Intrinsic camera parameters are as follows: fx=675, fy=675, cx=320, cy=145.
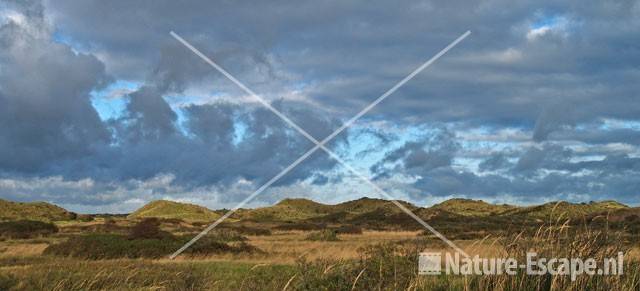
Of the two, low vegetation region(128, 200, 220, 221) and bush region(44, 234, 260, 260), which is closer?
bush region(44, 234, 260, 260)

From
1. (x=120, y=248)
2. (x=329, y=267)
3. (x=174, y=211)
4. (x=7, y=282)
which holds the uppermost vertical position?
(x=174, y=211)

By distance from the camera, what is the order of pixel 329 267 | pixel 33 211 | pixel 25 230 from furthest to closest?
pixel 33 211 → pixel 25 230 → pixel 329 267

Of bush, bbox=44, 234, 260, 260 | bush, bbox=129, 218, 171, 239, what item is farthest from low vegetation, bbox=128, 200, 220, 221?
bush, bbox=44, 234, 260, 260

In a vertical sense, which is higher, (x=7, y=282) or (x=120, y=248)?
(x=120, y=248)

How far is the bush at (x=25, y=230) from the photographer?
166 ft

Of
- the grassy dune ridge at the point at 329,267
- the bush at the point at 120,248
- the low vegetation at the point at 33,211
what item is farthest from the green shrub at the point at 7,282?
the low vegetation at the point at 33,211

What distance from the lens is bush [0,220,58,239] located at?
5050 centimetres

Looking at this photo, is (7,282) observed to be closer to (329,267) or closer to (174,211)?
(329,267)

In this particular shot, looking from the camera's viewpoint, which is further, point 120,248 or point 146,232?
point 146,232

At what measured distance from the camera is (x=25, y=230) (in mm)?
54375

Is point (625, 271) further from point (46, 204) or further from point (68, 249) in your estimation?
point (46, 204)

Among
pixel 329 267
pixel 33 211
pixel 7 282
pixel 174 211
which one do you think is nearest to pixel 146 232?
pixel 7 282

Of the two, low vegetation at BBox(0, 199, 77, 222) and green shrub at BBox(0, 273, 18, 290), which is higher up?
low vegetation at BBox(0, 199, 77, 222)

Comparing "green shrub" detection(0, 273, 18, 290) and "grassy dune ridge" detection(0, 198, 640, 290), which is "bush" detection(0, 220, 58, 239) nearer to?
"grassy dune ridge" detection(0, 198, 640, 290)
